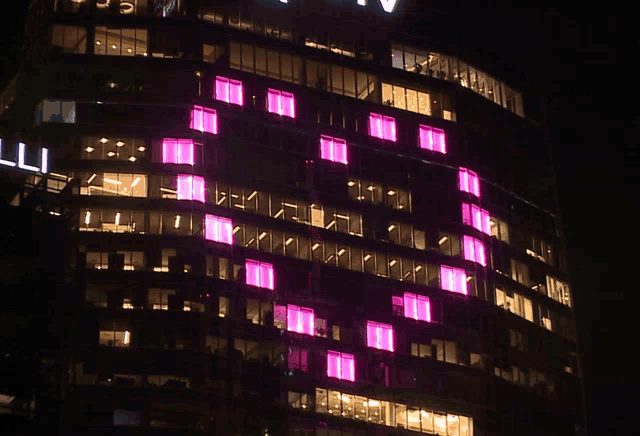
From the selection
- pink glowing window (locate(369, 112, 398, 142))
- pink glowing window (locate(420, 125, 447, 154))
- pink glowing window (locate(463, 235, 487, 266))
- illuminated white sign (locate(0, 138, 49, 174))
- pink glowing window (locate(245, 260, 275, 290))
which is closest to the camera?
illuminated white sign (locate(0, 138, 49, 174))

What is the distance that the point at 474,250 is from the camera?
169 metres

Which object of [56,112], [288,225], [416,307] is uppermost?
[56,112]

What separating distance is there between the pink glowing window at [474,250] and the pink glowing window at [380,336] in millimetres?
15543

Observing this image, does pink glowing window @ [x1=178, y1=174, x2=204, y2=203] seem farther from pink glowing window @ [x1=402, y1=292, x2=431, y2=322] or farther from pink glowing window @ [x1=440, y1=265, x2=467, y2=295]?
pink glowing window @ [x1=440, y1=265, x2=467, y2=295]

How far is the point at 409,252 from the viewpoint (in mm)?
164125

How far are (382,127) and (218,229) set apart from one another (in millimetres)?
28373

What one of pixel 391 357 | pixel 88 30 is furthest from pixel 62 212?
pixel 391 357

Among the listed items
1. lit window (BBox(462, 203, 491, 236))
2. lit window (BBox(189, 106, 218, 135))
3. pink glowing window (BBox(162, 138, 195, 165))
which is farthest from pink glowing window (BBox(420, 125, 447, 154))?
pink glowing window (BBox(162, 138, 195, 165))

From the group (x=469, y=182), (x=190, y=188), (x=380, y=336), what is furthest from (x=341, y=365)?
(x=469, y=182)

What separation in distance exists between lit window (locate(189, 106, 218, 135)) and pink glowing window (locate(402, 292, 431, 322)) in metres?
27.4

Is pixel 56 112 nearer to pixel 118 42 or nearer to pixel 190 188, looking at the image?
pixel 118 42

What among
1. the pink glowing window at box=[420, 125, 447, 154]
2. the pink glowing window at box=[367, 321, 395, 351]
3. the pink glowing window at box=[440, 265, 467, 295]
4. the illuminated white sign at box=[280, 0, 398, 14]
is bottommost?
the pink glowing window at box=[367, 321, 395, 351]

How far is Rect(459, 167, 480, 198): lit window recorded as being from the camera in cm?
17262

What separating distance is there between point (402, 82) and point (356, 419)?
139 feet
